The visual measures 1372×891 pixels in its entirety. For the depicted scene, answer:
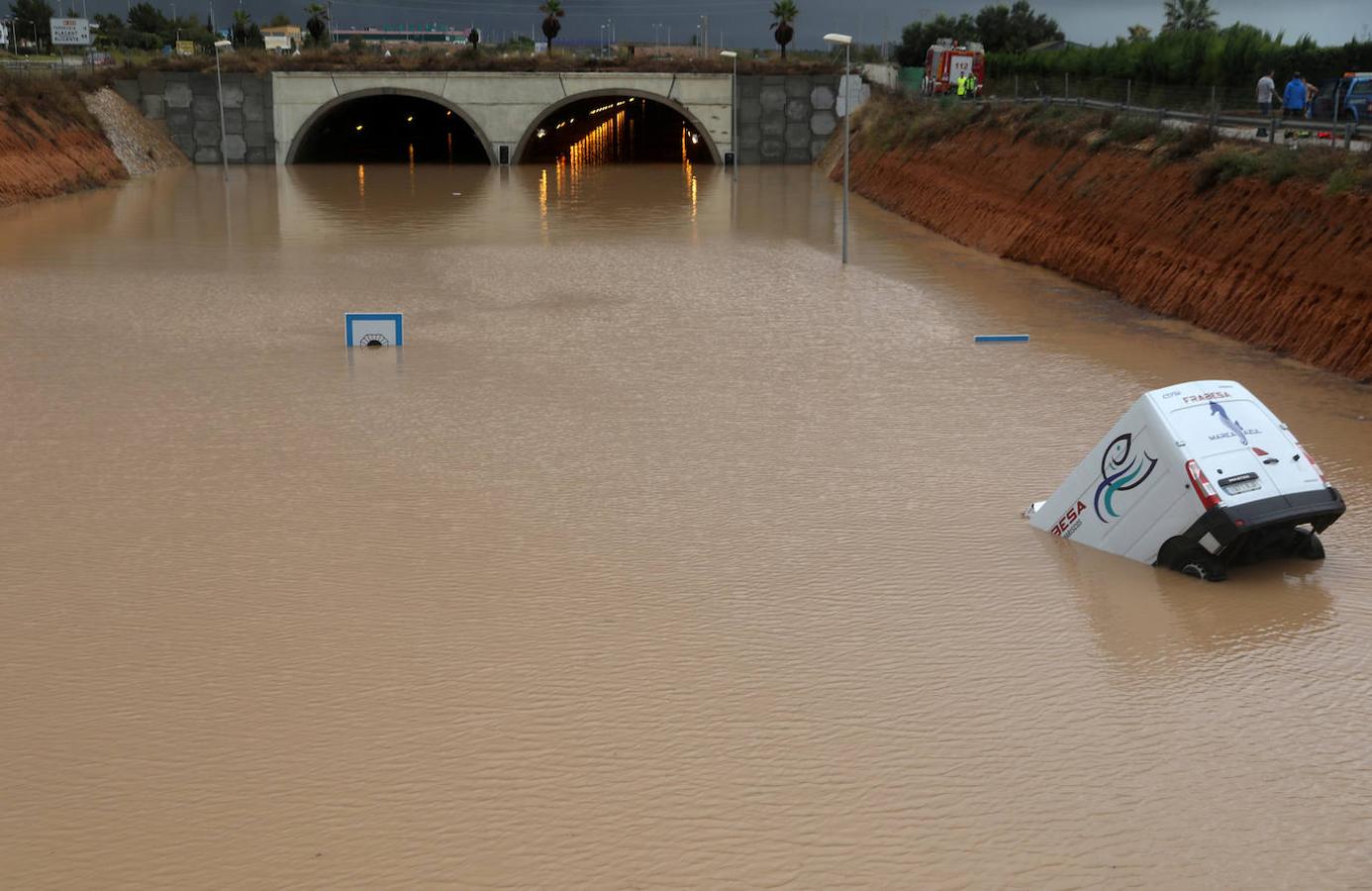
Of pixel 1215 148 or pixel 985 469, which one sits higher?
pixel 1215 148

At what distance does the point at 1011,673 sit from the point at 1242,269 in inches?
586

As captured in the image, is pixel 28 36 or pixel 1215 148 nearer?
pixel 1215 148

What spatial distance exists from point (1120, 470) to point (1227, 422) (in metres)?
1.02

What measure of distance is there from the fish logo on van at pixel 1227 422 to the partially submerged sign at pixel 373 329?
43.0 feet

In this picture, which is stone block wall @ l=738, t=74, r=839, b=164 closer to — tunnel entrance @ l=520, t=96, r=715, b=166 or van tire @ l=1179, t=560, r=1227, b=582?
tunnel entrance @ l=520, t=96, r=715, b=166

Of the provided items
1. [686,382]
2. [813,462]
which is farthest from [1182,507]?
[686,382]

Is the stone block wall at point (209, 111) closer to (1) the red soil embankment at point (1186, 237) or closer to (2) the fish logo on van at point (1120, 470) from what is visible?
(1) the red soil embankment at point (1186, 237)

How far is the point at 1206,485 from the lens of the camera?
10.9 meters

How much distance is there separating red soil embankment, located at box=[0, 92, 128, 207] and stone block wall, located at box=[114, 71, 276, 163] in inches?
282

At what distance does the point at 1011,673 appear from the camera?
32.9ft

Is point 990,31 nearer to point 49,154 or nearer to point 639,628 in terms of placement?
point 49,154

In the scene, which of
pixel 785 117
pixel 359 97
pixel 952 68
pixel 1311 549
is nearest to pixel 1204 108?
pixel 1311 549

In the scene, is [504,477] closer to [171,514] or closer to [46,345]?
[171,514]

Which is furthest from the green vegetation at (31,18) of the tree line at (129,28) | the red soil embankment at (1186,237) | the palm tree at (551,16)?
the red soil embankment at (1186,237)
